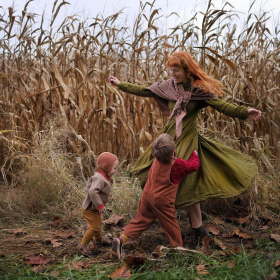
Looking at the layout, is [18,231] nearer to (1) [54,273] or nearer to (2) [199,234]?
(1) [54,273]

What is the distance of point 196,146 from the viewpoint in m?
2.96

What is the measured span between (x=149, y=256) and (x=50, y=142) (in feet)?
5.97

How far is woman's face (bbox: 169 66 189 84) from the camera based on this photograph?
296cm

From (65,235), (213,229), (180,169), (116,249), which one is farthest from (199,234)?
(65,235)

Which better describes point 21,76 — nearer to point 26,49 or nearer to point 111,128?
point 26,49

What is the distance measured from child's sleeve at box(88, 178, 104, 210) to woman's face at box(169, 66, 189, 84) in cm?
103

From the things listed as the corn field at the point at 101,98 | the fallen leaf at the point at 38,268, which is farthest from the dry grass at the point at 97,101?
the fallen leaf at the point at 38,268

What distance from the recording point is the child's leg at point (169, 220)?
8.73 ft

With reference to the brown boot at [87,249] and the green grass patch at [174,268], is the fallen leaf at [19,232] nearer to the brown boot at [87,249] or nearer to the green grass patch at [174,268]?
the green grass patch at [174,268]

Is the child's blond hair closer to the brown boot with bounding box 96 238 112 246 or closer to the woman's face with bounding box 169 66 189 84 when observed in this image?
the woman's face with bounding box 169 66 189 84

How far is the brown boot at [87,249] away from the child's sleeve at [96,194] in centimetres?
34

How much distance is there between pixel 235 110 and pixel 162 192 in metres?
0.86

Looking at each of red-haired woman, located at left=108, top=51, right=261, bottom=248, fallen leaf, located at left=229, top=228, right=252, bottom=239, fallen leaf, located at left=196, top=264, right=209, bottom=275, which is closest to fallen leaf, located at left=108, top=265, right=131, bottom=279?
fallen leaf, located at left=196, top=264, right=209, bottom=275

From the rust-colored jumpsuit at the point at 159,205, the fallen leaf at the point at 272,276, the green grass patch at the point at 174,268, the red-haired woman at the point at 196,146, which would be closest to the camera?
the fallen leaf at the point at 272,276
